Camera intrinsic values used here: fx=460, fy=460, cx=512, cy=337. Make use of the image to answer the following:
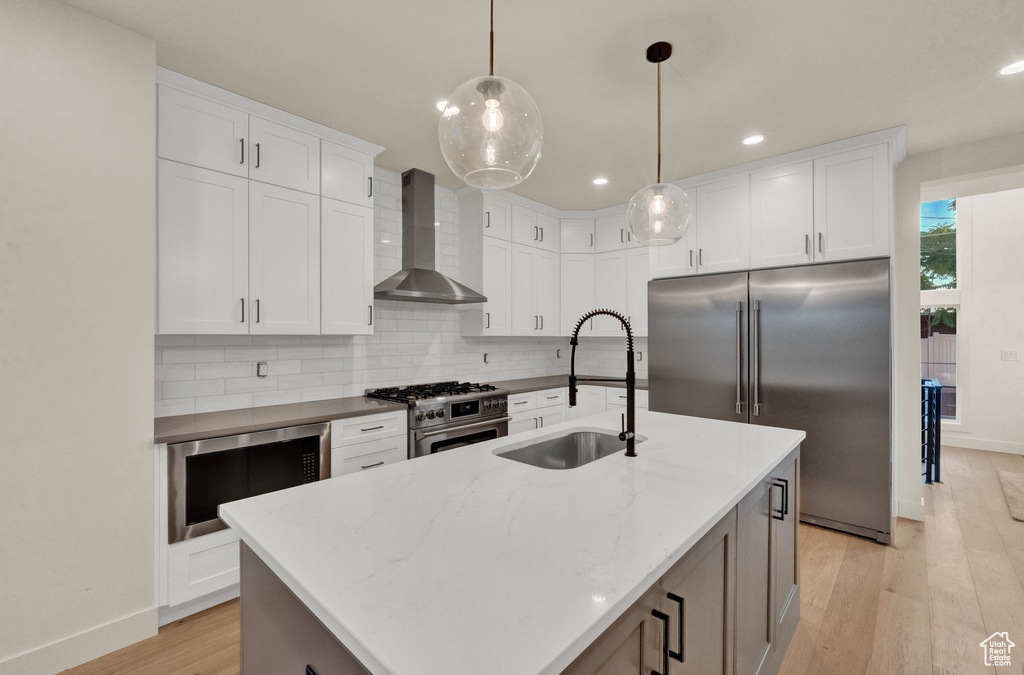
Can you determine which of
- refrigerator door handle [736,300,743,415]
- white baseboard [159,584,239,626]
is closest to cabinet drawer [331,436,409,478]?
white baseboard [159,584,239,626]

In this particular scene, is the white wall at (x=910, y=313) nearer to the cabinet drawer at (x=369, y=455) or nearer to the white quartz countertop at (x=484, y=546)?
the white quartz countertop at (x=484, y=546)

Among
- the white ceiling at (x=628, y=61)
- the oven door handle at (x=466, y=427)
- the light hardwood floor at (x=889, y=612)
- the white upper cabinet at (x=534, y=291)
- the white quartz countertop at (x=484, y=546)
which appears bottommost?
the light hardwood floor at (x=889, y=612)

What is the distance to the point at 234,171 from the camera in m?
2.51

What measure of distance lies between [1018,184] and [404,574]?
4.88 metres

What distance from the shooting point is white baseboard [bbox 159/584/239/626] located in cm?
217

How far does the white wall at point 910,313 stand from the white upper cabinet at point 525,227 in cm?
281

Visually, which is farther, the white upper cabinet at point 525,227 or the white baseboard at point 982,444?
the white baseboard at point 982,444

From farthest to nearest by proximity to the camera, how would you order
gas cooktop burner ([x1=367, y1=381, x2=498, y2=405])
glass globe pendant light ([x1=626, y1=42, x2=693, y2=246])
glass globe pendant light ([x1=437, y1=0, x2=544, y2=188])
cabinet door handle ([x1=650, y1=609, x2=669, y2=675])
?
gas cooktop burner ([x1=367, y1=381, x2=498, y2=405]) → glass globe pendant light ([x1=626, y1=42, x2=693, y2=246]) → glass globe pendant light ([x1=437, y1=0, x2=544, y2=188]) → cabinet door handle ([x1=650, y1=609, x2=669, y2=675])

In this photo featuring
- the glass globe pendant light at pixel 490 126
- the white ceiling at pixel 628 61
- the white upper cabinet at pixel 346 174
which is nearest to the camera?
the glass globe pendant light at pixel 490 126

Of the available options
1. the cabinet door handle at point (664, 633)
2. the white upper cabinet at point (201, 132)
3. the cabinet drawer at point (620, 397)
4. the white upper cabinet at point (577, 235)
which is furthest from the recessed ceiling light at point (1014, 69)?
the white upper cabinet at point (201, 132)

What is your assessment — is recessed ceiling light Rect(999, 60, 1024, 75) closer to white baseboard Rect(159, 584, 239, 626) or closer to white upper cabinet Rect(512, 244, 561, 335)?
white upper cabinet Rect(512, 244, 561, 335)

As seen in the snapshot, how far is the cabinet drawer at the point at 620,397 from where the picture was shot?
4180mm

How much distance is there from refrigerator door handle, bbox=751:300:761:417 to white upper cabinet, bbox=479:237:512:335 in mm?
A: 2001

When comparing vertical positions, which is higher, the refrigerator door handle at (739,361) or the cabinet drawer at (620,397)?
the refrigerator door handle at (739,361)
